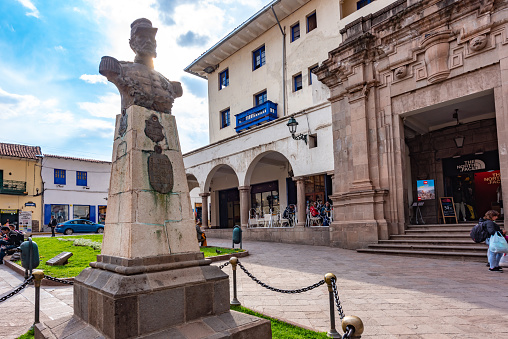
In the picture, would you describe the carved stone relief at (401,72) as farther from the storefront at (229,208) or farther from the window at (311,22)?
the storefront at (229,208)

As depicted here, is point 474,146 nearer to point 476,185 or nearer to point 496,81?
point 476,185

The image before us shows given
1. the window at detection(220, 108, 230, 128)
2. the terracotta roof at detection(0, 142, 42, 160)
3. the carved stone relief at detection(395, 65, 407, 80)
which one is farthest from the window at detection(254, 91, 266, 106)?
the terracotta roof at detection(0, 142, 42, 160)

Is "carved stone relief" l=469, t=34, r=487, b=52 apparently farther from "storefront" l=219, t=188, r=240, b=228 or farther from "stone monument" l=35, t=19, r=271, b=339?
"storefront" l=219, t=188, r=240, b=228

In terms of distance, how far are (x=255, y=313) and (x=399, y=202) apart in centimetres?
810

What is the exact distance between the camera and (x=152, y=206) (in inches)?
142

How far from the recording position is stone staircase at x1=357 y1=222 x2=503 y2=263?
886 centimetres

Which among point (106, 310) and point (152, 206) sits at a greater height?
point (152, 206)

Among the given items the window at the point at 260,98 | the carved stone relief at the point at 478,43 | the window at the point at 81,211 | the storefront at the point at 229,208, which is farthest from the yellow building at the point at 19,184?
the carved stone relief at the point at 478,43

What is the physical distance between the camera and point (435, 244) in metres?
9.82

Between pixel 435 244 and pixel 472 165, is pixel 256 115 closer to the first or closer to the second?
pixel 472 165

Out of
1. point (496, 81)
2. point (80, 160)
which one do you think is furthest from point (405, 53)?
point (80, 160)

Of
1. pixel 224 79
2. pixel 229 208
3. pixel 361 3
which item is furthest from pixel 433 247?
pixel 224 79

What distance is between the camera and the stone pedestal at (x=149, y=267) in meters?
3.11

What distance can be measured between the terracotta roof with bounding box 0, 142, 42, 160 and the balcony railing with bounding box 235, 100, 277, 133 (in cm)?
2153
